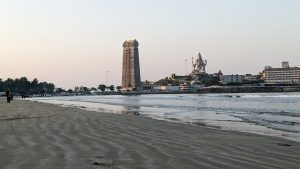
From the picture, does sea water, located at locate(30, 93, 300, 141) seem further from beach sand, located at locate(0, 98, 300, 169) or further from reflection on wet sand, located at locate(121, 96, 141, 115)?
beach sand, located at locate(0, 98, 300, 169)

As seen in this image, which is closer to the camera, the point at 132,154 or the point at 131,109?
the point at 132,154

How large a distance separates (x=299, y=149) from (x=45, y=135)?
606 cm

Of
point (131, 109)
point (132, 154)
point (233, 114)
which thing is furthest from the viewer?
point (131, 109)

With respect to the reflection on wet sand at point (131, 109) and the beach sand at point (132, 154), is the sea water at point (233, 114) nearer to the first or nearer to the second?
the reflection on wet sand at point (131, 109)

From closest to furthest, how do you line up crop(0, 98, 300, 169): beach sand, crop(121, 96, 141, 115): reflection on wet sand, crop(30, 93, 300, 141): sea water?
crop(0, 98, 300, 169): beach sand
crop(30, 93, 300, 141): sea water
crop(121, 96, 141, 115): reflection on wet sand

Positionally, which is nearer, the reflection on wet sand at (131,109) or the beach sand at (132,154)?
the beach sand at (132,154)

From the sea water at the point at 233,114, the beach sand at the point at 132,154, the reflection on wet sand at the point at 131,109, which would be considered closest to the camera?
the beach sand at the point at 132,154

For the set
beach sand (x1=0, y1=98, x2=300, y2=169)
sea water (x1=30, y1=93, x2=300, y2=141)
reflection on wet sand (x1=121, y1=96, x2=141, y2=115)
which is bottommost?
sea water (x1=30, y1=93, x2=300, y2=141)

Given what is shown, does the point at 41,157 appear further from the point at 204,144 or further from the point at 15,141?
the point at 204,144

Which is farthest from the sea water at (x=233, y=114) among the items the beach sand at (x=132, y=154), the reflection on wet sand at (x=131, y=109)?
the beach sand at (x=132, y=154)

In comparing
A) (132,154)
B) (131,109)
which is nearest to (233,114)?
(131,109)

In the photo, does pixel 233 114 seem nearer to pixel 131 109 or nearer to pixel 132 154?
pixel 131 109

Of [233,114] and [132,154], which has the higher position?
[132,154]

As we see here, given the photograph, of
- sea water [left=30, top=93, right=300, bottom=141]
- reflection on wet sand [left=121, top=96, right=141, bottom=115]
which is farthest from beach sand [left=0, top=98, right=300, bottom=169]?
reflection on wet sand [left=121, top=96, right=141, bottom=115]
